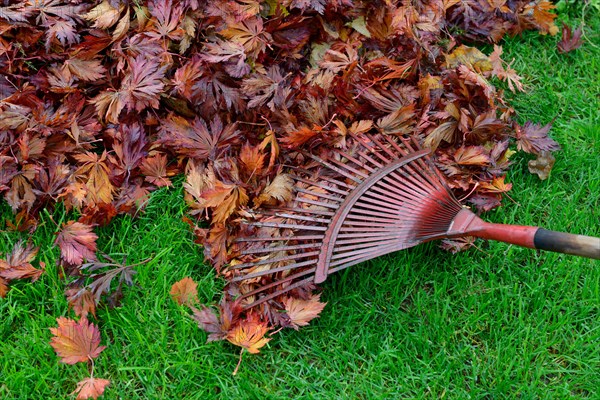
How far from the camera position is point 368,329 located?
2.21m

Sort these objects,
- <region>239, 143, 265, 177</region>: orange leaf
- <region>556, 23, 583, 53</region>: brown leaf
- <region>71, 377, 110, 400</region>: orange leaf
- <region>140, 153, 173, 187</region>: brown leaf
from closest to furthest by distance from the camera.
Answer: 1. <region>71, 377, 110, 400</region>: orange leaf
2. <region>239, 143, 265, 177</region>: orange leaf
3. <region>140, 153, 173, 187</region>: brown leaf
4. <region>556, 23, 583, 53</region>: brown leaf

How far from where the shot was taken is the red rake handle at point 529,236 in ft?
6.12

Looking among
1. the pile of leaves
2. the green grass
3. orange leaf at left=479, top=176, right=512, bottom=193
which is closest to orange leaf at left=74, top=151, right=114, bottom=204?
the pile of leaves

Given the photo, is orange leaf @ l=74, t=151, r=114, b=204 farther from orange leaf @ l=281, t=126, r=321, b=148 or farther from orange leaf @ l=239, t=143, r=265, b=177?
orange leaf @ l=281, t=126, r=321, b=148

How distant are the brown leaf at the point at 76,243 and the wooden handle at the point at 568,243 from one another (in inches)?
56.7

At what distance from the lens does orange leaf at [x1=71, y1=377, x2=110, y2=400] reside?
201cm

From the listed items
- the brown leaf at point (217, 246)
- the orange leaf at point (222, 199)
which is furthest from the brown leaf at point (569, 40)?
the brown leaf at point (217, 246)

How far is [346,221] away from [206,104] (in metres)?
0.70

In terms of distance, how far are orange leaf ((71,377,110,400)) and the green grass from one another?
53 mm

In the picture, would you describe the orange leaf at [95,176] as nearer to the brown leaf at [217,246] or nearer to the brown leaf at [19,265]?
the brown leaf at [19,265]

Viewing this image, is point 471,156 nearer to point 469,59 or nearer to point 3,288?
point 469,59

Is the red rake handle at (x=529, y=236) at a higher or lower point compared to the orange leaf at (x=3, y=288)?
higher

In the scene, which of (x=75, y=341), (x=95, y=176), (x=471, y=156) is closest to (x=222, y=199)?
(x=95, y=176)

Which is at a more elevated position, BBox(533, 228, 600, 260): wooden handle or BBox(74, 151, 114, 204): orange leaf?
BBox(533, 228, 600, 260): wooden handle
